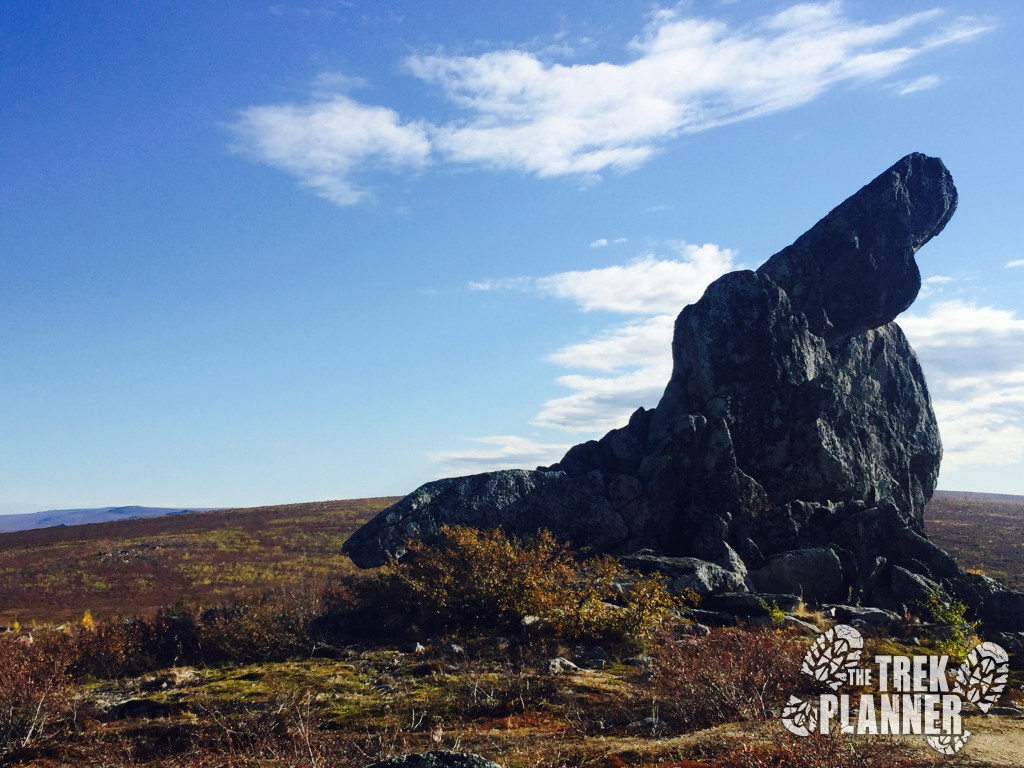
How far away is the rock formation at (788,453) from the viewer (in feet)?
78.2

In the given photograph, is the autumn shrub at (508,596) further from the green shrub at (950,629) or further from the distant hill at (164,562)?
the green shrub at (950,629)

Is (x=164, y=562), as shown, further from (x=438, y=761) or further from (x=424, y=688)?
(x=438, y=761)

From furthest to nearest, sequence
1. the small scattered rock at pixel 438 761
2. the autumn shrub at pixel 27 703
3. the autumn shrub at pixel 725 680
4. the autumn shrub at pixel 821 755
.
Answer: the autumn shrub at pixel 725 680 → the autumn shrub at pixel 27 703 → the autumn shrub at pixel 821 755 → the small scattered rock at pixel 438 761

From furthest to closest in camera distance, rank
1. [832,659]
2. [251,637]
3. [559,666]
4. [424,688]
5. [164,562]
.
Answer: [164,562], [251,637], [559,666], [424,688], [832,659]

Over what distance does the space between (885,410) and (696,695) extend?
2405 cm

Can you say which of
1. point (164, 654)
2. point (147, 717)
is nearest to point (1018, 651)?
point (147, 717)

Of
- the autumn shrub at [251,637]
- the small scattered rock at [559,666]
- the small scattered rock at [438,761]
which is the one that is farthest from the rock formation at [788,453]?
the small scattered rock at [438,761]

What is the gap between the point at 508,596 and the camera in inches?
722

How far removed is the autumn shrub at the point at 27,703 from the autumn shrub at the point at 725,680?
977 cm

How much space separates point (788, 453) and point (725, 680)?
1799 centimetres

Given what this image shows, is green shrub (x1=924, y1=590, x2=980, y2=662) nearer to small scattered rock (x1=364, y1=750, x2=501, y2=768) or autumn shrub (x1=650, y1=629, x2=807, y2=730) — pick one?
autumn shrub (x1=650, y1=629, x2=807, y2=730)

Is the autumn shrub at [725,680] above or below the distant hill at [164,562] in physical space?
above

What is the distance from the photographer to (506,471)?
25.7m

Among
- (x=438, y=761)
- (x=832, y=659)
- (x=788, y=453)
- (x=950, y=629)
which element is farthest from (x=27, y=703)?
(x=788, y=453)
